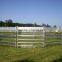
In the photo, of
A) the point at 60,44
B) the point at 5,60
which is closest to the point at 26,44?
the point at 60,44

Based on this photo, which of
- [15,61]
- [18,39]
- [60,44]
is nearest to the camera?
[15,61]

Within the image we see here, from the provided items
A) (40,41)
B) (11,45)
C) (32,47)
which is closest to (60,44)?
(40,41)

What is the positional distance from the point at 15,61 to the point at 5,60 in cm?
75

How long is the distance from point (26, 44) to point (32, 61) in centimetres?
826

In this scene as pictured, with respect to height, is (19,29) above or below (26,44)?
above

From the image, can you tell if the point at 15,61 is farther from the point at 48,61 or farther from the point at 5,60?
the point at 48,61

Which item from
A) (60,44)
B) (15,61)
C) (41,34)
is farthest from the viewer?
(60,44)

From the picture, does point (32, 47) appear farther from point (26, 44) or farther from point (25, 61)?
point (25, 61)

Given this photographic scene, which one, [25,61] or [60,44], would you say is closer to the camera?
[25,61]

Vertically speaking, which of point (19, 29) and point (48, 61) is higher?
point (19, 29)

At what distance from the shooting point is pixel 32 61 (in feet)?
38.2

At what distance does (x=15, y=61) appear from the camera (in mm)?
11562

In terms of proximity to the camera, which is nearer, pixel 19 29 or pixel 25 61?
pixel 25 61

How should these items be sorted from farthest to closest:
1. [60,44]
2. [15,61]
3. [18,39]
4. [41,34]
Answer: [60,44], [41,34], [18,39], [15,61]
